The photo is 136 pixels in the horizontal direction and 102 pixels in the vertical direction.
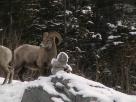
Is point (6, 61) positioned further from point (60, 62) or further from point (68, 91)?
point (68, 91)

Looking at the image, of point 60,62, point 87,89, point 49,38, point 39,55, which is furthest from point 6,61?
point 87,89

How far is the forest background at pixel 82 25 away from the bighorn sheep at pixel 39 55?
8.46 metres

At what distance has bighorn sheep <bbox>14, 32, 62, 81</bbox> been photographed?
12.4m

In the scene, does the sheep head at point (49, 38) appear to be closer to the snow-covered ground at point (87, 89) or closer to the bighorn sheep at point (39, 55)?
the bighorn sheep at point (39, 55)

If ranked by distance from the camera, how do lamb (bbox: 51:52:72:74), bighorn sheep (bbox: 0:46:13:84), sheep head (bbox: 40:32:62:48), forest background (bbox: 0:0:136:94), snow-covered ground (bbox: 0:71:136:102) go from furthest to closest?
forest background (bbox: 0:0:136:94) < sheep head (bbox: 40:32:62:48) < bighorn sheep (bbox: 0:46:13:84) < lamb (bbox: 51:52:72:74) < snow-covered ground (bbox: 0:71:136:102)

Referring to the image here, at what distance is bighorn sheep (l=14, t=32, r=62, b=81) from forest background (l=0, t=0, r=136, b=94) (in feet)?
27.8

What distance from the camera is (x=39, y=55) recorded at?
12.7 metres

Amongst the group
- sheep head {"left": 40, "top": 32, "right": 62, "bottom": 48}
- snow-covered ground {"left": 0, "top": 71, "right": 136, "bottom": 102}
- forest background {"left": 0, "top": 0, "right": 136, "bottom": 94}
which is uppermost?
snow-covered ground {"left": 0, "top": 71, "right": 136, "bottom": 102}

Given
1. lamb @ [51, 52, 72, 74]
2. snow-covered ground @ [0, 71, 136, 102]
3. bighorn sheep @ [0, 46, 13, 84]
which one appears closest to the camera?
snow-covered ground @ [0, 71, 136, 102]

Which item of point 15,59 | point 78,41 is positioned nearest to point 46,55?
point 15,59

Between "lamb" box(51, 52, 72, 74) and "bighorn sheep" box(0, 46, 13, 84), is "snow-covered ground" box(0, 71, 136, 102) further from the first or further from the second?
"bighorn sheep" box(0, 46, 13, 84)

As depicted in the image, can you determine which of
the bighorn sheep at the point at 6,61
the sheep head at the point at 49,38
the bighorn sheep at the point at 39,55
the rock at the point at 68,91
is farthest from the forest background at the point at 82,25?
the rock at the point at 68,91

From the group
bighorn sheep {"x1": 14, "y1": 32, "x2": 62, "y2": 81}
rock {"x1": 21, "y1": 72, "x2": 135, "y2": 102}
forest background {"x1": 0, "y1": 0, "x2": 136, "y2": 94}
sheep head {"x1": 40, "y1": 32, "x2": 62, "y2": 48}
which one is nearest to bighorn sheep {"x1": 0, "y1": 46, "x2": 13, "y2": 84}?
bighorn sheep {"x1": 14, "y1": 32, "x2": 62, "y2": 81}

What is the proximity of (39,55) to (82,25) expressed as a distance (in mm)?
10110
